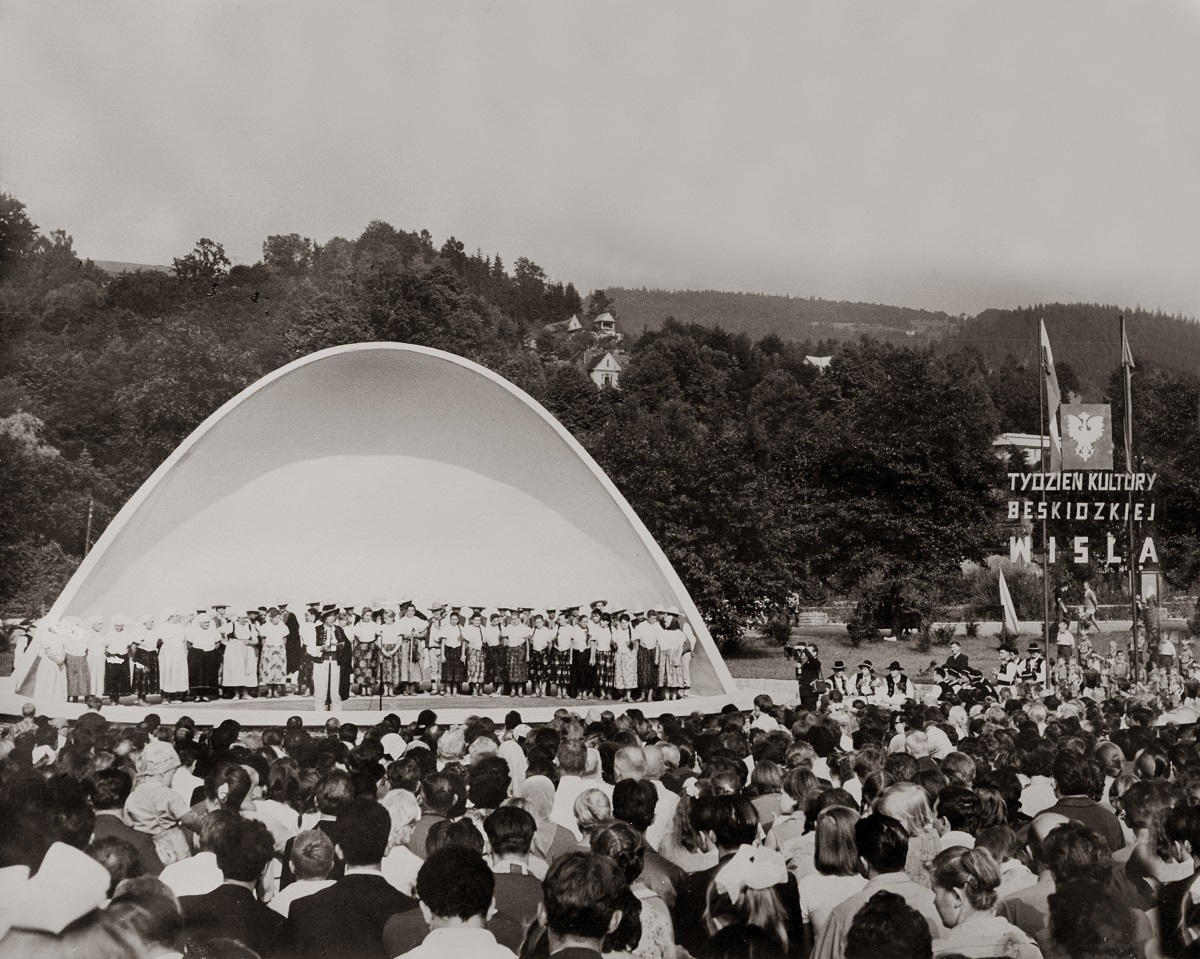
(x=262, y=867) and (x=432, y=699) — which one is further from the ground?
(x=262, y=867)

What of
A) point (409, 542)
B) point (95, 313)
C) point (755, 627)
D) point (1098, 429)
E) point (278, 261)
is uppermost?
point (278, 261)

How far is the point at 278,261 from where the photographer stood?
66000 millimetres

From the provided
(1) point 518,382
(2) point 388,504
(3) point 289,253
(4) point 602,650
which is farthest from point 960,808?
(3) point 289,253

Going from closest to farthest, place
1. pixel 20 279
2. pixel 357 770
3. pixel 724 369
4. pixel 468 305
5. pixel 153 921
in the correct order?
pixel 153 921 < pixel 357 770 < pixel 20 279 < pixel 468 305 < pixel 724 369

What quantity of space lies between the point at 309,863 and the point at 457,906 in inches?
32.8

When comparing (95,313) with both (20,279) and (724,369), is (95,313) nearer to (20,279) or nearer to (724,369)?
(20,279)

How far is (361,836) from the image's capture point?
3.84 m

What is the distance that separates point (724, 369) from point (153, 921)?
79292mm

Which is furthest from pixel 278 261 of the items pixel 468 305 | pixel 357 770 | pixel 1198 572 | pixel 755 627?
pixel 357 770

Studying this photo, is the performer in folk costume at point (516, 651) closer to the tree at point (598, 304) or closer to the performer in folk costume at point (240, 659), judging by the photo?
the performer in folk costume at point (240, 659)

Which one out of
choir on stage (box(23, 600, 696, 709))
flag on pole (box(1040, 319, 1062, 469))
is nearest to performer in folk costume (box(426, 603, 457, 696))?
choir on stage (box(23, 600, 696, 709))

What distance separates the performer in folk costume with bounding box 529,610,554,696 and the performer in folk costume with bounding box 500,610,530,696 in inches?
2.8

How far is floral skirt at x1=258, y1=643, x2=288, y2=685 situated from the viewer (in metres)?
17.7

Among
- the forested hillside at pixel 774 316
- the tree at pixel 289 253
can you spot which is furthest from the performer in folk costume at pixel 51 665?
the forested hillside at pixel 774 316
